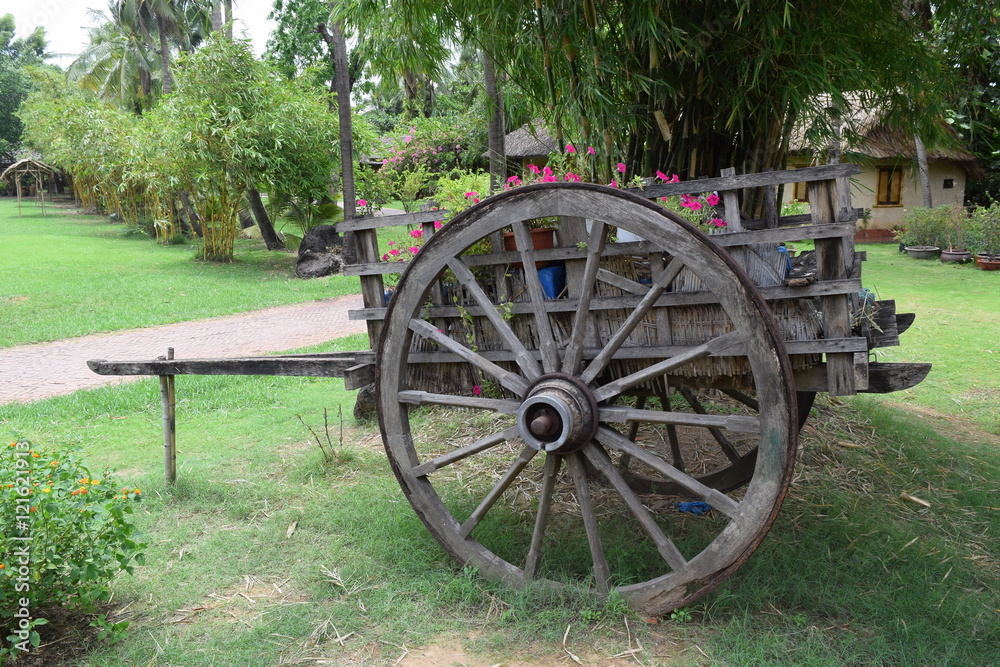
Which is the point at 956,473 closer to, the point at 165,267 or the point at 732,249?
the point at 732,249

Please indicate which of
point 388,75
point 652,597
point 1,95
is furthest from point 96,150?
point 1,95

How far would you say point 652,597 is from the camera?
9.33 feet

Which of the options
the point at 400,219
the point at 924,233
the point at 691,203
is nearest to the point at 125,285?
the point at 400,219

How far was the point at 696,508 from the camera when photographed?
13.5ft

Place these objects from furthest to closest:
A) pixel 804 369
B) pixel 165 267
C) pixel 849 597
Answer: pixel 165 267 → pixel 849 597 → pixel 804 369

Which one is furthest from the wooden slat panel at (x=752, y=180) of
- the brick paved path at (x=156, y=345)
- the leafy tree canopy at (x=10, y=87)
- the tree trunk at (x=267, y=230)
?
the leafy tree canopy at (x=10, y=87)

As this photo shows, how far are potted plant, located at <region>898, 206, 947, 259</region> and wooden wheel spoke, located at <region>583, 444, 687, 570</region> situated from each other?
1524 cm

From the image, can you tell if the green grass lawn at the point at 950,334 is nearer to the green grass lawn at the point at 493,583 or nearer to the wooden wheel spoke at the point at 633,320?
the green grass lawn at the point at 493,583

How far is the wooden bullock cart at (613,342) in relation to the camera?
2.60 metres

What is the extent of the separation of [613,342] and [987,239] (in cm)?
1487

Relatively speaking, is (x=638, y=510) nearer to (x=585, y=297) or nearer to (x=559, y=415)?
(x=559, y=415)

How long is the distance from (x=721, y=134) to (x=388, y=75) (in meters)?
3.11

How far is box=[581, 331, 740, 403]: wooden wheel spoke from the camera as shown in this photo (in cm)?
260

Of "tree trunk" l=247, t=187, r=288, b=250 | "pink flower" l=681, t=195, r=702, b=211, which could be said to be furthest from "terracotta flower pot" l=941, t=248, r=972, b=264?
"tree trunk" l=247, t=187, r=288, b=250
